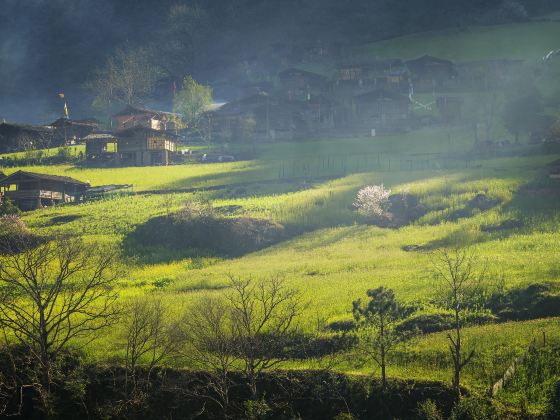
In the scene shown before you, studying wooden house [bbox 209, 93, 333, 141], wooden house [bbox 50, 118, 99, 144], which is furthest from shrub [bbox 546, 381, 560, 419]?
wooden house [bbox 50, 118, 99, 144]

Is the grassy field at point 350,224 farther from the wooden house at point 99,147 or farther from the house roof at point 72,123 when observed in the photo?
the house roof at point 72,123

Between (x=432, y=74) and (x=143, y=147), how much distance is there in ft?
174

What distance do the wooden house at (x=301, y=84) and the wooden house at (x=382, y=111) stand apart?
55.7 feet

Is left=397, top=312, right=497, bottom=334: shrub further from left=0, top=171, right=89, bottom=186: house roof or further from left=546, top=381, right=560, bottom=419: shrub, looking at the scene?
left=0, top=171, right=89, bottom=186: house roof

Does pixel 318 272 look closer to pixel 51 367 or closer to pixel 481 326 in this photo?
pixel 481 326

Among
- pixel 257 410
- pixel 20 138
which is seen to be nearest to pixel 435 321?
pixel 257 410

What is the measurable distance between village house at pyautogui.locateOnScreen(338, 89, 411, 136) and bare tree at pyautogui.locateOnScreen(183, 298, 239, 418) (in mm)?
80396

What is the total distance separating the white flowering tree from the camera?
7188 cm

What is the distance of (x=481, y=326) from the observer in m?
40.4

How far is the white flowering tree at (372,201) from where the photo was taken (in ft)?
236

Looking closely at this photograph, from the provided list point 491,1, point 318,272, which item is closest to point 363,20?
point 491,1

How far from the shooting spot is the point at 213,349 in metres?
40.3

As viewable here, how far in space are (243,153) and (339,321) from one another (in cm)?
6859

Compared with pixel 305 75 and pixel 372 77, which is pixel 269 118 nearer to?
pixel 305 75
